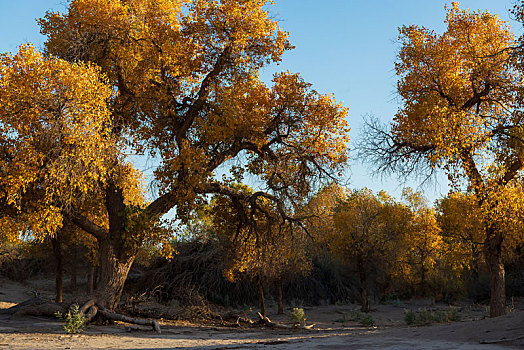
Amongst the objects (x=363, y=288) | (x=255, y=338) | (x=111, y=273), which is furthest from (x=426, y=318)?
(x=111, y=273)

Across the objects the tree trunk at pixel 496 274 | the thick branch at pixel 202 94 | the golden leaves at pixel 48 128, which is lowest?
the tree trunk at pixel 496 274

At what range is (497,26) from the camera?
17359 millimetres

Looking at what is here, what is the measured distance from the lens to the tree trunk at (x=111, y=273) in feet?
48.6

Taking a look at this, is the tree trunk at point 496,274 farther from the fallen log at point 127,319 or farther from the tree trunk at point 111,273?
the tree trunk at point 111,273

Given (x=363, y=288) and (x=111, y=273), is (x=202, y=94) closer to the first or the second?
(x=111, y=273)

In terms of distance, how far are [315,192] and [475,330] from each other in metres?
9.97

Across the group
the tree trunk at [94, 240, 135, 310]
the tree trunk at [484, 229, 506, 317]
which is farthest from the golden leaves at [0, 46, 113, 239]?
the tree trunk at [484, 229, 506, 317]

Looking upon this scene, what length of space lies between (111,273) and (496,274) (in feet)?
44.7

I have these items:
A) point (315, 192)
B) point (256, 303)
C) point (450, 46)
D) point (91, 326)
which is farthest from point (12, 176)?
point (256, 303)

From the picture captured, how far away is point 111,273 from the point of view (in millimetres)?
15070

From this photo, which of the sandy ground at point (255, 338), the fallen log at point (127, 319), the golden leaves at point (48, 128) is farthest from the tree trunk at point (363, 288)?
the golden leaves at point (48, 128)

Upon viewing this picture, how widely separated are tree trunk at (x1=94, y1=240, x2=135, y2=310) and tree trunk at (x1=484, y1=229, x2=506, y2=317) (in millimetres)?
12880

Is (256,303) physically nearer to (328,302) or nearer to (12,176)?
(328,302)

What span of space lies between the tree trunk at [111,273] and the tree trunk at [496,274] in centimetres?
1288
